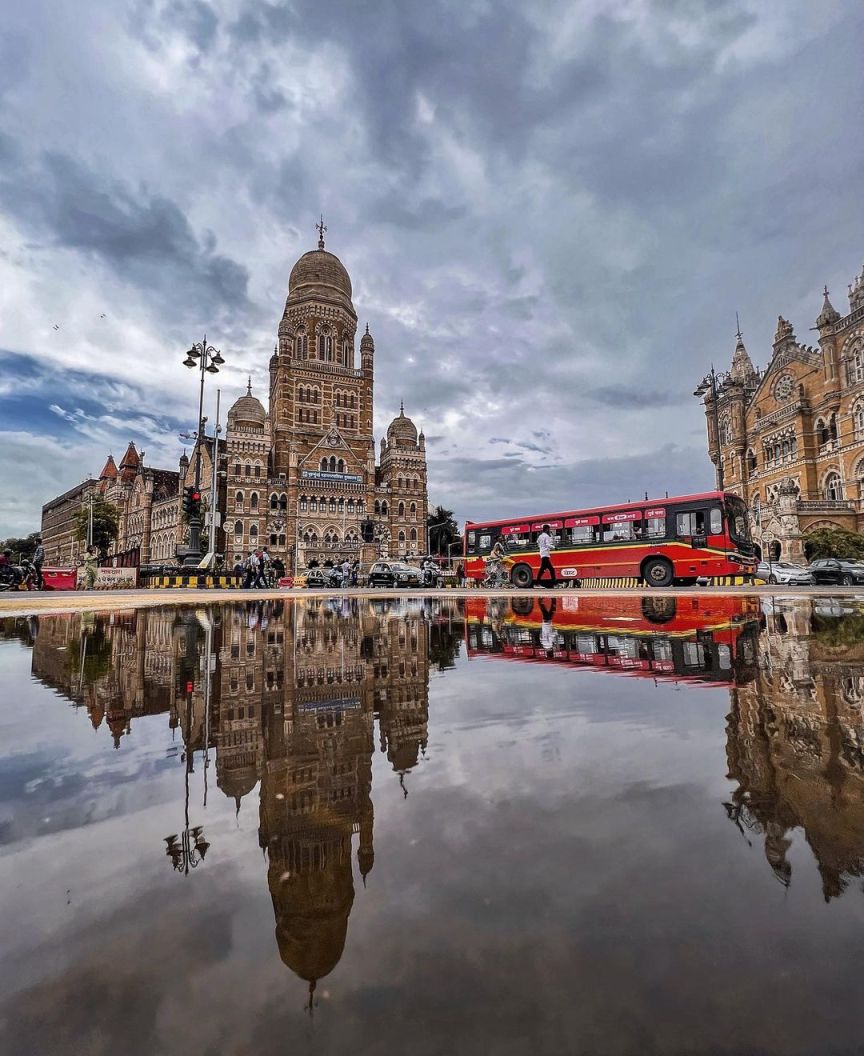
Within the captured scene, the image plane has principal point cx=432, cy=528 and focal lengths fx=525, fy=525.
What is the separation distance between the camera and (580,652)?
516 cm

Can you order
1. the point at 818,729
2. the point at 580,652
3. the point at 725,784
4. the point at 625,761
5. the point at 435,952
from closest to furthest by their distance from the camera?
1. the point at 435,952
2. the point at 725,784
3. the point at 625,761
4. the point at 818,729
5. the point at 580,652

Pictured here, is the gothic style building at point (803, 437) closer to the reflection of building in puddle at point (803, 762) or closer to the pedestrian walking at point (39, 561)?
the reflection of building in puddle at point (803, 762)

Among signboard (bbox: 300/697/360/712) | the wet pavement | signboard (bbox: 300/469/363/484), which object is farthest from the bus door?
signboard (bbox: 300/469/363/484)

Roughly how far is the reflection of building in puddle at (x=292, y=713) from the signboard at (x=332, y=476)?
4598 centimetres

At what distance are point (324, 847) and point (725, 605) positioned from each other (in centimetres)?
1051

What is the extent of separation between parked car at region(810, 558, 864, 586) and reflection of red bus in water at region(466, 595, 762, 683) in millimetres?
19859

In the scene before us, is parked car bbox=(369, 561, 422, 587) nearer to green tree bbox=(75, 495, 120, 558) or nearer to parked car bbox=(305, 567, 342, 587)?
parked car bbox=(305, 567, 342, 587)

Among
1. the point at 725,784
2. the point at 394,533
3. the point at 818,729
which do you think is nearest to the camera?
the point at 725,784

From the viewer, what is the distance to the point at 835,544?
1284 inches

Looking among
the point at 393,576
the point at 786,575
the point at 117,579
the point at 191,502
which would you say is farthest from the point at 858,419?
the point at 117,579

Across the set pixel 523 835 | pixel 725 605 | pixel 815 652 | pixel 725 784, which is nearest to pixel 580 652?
pixel 815 652

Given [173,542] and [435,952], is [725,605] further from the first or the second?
[173,542]

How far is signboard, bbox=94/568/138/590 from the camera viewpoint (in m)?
28.4

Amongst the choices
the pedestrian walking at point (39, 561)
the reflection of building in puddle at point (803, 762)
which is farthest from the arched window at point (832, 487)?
the pedestrian walking at point (39, 561)
